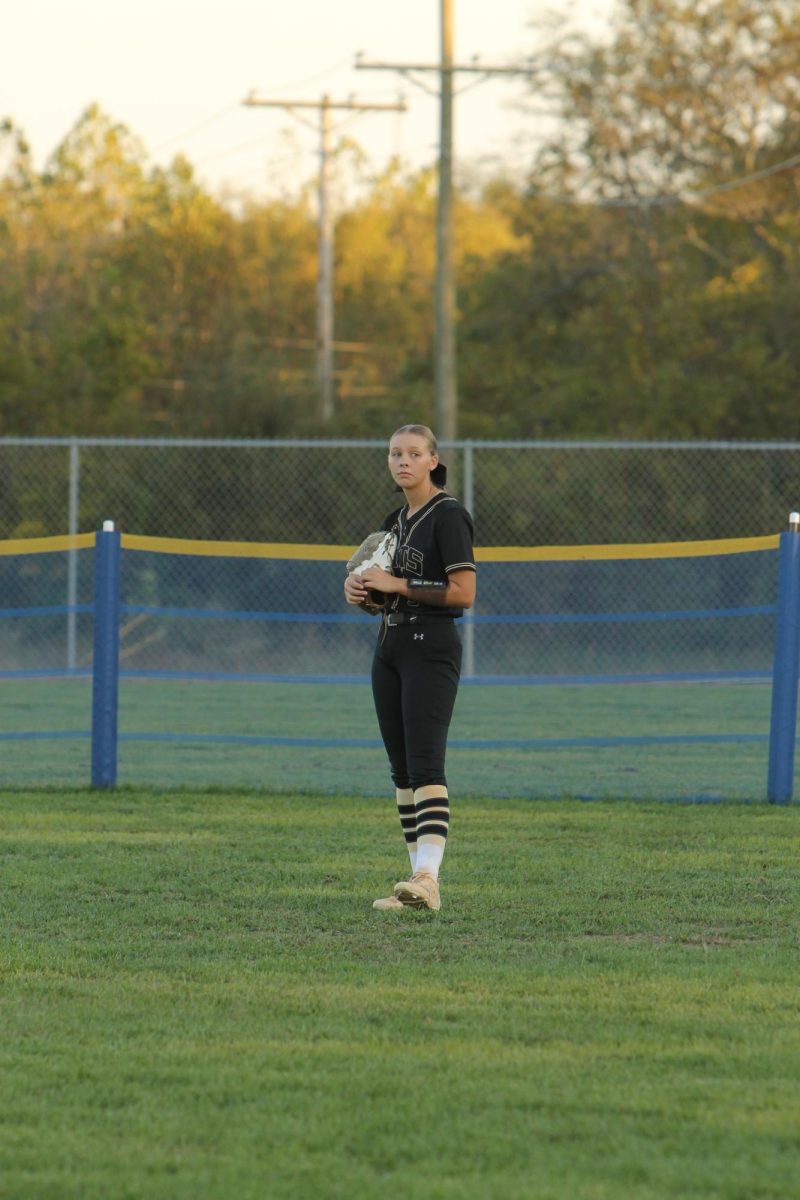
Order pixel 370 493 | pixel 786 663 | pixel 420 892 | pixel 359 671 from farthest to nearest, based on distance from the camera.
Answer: pixel 370 493 → pixel 359 671 → pixel 786 663 → pixel 420 892

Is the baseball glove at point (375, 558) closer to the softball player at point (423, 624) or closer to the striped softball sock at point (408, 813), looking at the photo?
the softball player at point (423, 624)

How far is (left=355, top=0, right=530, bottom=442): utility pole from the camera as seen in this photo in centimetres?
2208

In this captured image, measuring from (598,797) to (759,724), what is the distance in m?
4.66

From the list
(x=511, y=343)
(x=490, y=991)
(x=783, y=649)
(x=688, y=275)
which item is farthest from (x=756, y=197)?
(x=490, y=991)

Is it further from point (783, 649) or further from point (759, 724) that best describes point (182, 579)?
point (783, 649)

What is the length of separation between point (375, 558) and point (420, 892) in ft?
4.23

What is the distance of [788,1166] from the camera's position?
12.5 ft

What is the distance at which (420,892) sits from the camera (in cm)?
671

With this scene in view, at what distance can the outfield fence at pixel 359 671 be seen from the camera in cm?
1029

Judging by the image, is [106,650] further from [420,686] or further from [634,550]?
[420,686]

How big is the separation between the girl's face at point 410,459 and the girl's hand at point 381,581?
0.34 meters

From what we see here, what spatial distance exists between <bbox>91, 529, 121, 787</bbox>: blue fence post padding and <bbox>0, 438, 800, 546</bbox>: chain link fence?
9129mm

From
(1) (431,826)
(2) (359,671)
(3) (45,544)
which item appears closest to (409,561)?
(1) (431,826)

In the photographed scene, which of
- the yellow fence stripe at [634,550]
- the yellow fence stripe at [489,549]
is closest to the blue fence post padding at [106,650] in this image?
the yellow fence stripe at [489,549]
